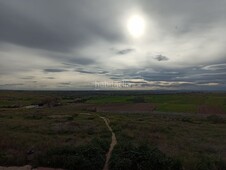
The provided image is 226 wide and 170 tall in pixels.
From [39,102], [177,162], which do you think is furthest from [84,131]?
[39,102]

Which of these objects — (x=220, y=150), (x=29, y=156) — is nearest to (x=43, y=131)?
(x=29, y=156)

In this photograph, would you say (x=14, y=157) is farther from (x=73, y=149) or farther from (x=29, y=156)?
(x=73, y=149)

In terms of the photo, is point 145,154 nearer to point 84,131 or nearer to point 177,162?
point 177,162

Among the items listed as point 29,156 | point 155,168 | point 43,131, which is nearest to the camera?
point 155,168

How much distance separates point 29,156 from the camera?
1290 centimetres

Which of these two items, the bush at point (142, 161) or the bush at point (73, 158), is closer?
the bush at point (142, 161)

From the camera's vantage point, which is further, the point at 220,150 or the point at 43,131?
the point at 43,131

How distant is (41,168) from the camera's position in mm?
11430

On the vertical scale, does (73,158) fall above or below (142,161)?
above

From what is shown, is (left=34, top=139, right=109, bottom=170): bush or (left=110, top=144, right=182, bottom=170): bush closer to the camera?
(left=110, top=144, right=182, bottom=170): bush

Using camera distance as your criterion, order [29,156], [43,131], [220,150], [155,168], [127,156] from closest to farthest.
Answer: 1. [155,168]
2. [127,156]
3. [29,156]
4. [220,150]
5. [43,131]

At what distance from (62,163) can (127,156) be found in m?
3.27

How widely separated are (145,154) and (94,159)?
259 cm

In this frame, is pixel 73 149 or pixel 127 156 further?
pixel 73 149
